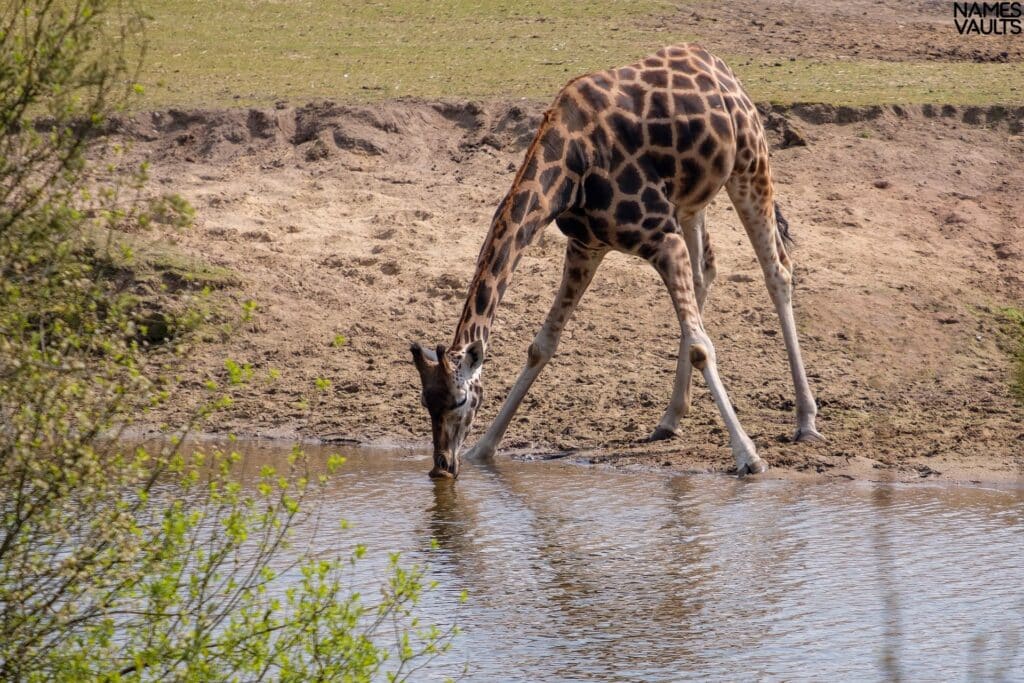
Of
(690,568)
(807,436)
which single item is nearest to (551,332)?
(807,436)

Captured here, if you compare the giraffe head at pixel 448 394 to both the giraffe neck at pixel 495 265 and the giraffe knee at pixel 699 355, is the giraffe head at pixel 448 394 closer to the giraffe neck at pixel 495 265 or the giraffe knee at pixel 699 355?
the giraffe neck at pixel 495 265

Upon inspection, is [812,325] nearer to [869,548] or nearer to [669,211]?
[669,211]

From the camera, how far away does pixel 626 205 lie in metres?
8.21

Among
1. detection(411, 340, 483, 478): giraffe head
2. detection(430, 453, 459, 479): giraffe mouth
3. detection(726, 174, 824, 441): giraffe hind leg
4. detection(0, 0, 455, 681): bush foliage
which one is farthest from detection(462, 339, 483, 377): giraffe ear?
detection(0, 0, 455, 681): bush foliage

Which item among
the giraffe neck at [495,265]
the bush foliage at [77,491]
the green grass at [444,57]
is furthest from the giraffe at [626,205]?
the green grass at [444,57]

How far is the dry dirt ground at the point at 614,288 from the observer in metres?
9.17

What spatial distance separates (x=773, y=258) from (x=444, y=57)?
5.83 meters

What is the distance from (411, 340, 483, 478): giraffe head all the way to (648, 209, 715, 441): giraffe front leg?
133 centimetres

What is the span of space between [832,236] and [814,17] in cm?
549

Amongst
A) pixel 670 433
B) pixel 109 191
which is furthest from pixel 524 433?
pixel 109 191

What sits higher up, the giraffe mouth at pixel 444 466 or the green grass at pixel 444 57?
the green grass at pixel 444 57

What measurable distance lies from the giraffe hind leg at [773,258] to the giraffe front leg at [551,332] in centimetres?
98

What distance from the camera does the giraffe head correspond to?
789 centimetres

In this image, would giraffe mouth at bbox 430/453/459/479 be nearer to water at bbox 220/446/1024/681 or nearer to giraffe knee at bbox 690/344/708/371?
water at bbox 220/446/1024/681
